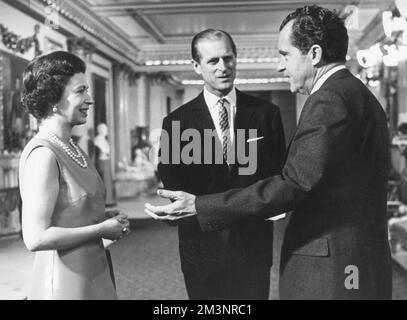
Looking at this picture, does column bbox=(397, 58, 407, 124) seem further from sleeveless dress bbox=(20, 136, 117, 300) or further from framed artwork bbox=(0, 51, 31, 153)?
sleeveless dress bbox=(20, 136, 117, 300)

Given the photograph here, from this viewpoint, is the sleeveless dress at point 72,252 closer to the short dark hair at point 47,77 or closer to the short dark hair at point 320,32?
the short dark hair at point 47,77

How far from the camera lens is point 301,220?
4.48 ft

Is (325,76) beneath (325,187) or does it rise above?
above

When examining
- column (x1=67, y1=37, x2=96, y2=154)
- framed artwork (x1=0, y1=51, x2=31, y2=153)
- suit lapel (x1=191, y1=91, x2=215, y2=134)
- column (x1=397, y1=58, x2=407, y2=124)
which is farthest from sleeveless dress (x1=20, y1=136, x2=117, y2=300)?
column (x1=397, y1=58, x2=407, y2=124)

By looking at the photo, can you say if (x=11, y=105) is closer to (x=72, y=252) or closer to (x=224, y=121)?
(x=224, y=121)

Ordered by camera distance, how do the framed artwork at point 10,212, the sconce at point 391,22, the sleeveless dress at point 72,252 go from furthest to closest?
the framed artwork at point 10,212, the sconce at point 391,22, the sleeveless dress at point 72,252

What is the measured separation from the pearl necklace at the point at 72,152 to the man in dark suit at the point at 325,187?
0.76 ft

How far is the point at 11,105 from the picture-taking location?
5602 mm

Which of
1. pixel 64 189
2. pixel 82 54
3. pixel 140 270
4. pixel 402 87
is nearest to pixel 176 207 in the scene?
pixel 64 189

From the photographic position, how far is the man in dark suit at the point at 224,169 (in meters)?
1.75

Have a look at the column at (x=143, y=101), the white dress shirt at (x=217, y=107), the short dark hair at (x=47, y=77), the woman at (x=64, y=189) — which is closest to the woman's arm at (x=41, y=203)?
the woman at (x=64, y=189)

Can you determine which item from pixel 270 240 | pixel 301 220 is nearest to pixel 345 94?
pixel 301 220

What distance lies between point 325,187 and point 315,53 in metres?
0.35

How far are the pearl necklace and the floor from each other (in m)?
1.73
